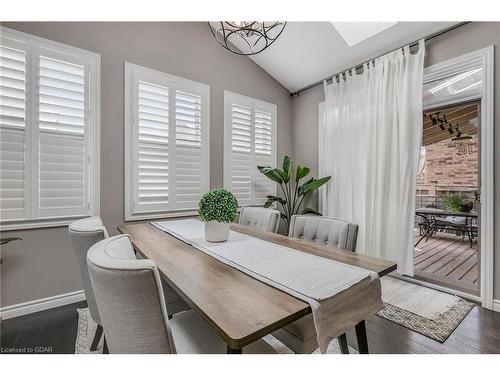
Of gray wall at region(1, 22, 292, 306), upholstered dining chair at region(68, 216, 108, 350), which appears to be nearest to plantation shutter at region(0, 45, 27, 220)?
gray wall at region(1, 22, 292, 306)

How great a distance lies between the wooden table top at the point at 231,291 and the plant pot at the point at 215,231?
0.17 m

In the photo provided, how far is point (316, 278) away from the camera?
105 cm

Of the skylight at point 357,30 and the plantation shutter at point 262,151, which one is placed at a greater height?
the skylight at point 357,30

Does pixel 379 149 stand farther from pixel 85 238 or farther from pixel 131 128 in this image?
pixel 85 238

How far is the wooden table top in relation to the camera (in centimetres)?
72

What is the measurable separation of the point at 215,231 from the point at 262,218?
0.83 m

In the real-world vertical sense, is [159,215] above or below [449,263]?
above

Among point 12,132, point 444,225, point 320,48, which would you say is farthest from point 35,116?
point 444,225

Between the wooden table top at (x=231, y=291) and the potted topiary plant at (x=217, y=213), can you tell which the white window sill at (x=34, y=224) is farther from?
the potted topiary plant at (x=217, y=213)

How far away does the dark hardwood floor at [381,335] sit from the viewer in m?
1.70

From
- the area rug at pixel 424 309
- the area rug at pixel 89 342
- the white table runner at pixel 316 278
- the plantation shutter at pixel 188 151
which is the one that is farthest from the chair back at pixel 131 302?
the plantation shutter at pixel 188 151

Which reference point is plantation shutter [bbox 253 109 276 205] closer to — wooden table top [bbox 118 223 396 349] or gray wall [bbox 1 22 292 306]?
gray wall [bbox 1 22 292 306]
